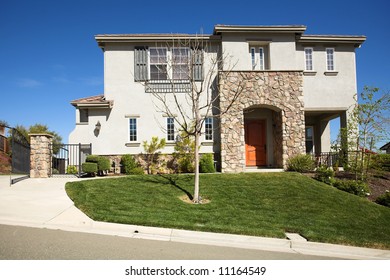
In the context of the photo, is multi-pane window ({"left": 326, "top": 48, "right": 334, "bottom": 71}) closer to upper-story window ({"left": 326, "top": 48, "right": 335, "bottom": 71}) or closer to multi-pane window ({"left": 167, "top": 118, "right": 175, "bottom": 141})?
upper-story window ({"left": 326, "top": 48, "right": 335, "bottom": 71})

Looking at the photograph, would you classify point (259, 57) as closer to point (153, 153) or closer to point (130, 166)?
point (153, 153)

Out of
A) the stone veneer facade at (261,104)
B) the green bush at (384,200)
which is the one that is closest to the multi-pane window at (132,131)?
the stone veneer facade at (261,104)

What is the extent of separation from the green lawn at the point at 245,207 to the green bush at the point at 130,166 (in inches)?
83.9

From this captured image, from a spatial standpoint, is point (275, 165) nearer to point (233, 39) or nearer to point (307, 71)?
point (307, 71)

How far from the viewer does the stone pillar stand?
36.6 feet

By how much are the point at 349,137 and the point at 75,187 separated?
43.9 feet

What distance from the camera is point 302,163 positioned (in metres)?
12.9

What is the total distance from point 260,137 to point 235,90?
356 centimetres

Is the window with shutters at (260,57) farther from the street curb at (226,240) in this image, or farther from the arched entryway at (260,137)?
the street curb at (226,240)

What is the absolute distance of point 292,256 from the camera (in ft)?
15.9

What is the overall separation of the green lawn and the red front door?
3658mm

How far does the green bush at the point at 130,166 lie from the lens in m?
13.3
